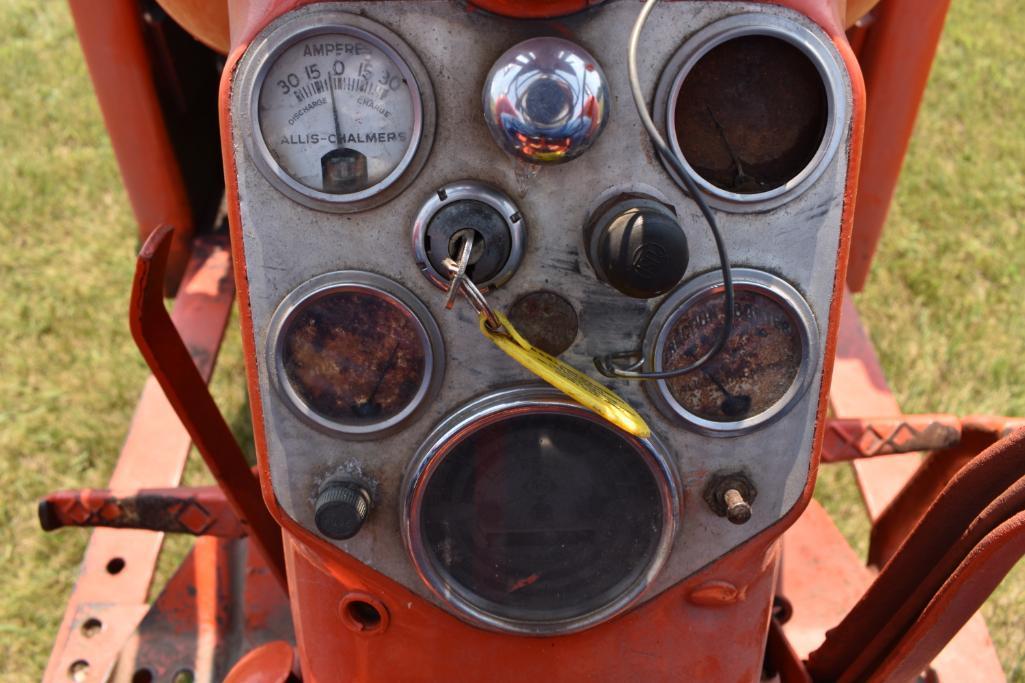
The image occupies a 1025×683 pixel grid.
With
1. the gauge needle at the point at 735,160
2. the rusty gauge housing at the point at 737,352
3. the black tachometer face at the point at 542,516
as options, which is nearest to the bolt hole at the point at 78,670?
the black tachometer face at the point at 542,516

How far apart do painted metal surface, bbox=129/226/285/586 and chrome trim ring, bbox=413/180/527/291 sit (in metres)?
0.36

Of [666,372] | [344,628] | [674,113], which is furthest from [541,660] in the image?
[674,113]

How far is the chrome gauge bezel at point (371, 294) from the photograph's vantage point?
124 centimetres

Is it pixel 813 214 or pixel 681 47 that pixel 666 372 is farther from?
pixel 681 47

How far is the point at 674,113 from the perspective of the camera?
3.93ft

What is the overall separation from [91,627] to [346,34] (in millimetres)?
1508

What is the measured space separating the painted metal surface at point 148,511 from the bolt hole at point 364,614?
0.38m

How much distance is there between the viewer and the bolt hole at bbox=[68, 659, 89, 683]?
76.6 inches

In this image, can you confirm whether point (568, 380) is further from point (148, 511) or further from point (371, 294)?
point (148, 511)

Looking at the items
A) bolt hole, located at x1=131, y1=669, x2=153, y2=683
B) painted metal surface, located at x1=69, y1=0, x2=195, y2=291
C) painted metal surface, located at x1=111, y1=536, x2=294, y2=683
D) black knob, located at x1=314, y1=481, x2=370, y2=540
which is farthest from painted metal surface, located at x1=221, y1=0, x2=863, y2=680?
painted metal surface, located at x1=69, y1=0, x2=195, y2=291

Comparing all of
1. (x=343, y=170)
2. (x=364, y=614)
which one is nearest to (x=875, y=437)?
(x=364, y=614)

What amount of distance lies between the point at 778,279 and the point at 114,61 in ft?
5.44

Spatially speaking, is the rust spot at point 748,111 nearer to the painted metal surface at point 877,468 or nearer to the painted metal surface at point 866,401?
the painted metal surface at point 877,468

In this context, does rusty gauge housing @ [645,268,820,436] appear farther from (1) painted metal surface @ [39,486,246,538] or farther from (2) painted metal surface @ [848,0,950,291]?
(2) painted metal surface @ [848,0,950,291]
